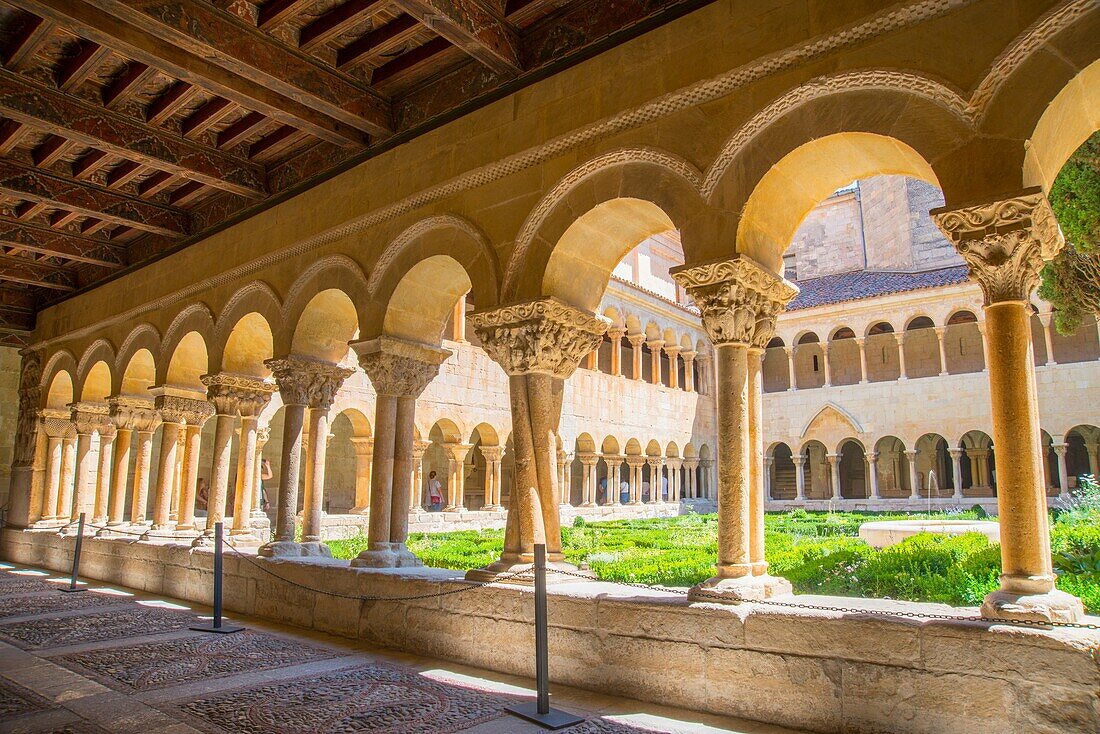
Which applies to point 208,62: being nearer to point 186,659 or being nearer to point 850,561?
point 186,659

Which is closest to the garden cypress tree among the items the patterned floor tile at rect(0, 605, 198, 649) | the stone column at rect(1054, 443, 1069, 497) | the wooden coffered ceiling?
the wooden coffered ceiling

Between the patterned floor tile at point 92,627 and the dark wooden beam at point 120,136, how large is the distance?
4212mm

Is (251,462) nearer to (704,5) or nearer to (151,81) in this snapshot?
(151,81)

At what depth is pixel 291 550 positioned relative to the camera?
720 centimetres

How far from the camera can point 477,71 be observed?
6008 millimetres

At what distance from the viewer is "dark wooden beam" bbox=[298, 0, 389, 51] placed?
5.24 m

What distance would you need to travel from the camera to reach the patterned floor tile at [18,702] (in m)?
3.98

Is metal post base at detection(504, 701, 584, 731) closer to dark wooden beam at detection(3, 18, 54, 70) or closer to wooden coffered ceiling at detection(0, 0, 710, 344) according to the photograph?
wooden coffered ceiling at detection(0, 0, 710, 344)

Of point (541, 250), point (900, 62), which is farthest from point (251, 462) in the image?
point (900, 62)

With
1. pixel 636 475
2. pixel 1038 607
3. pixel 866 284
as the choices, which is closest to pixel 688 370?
pixel 636 475

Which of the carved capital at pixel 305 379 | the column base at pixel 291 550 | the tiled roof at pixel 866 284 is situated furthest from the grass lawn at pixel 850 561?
the tiled roof at pixel 866 284

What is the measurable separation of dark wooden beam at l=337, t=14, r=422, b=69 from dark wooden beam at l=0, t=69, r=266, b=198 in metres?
2.27

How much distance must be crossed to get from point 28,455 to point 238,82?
9762 mm

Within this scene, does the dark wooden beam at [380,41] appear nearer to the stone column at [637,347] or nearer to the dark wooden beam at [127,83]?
the dark wooden beam at [127,83]
